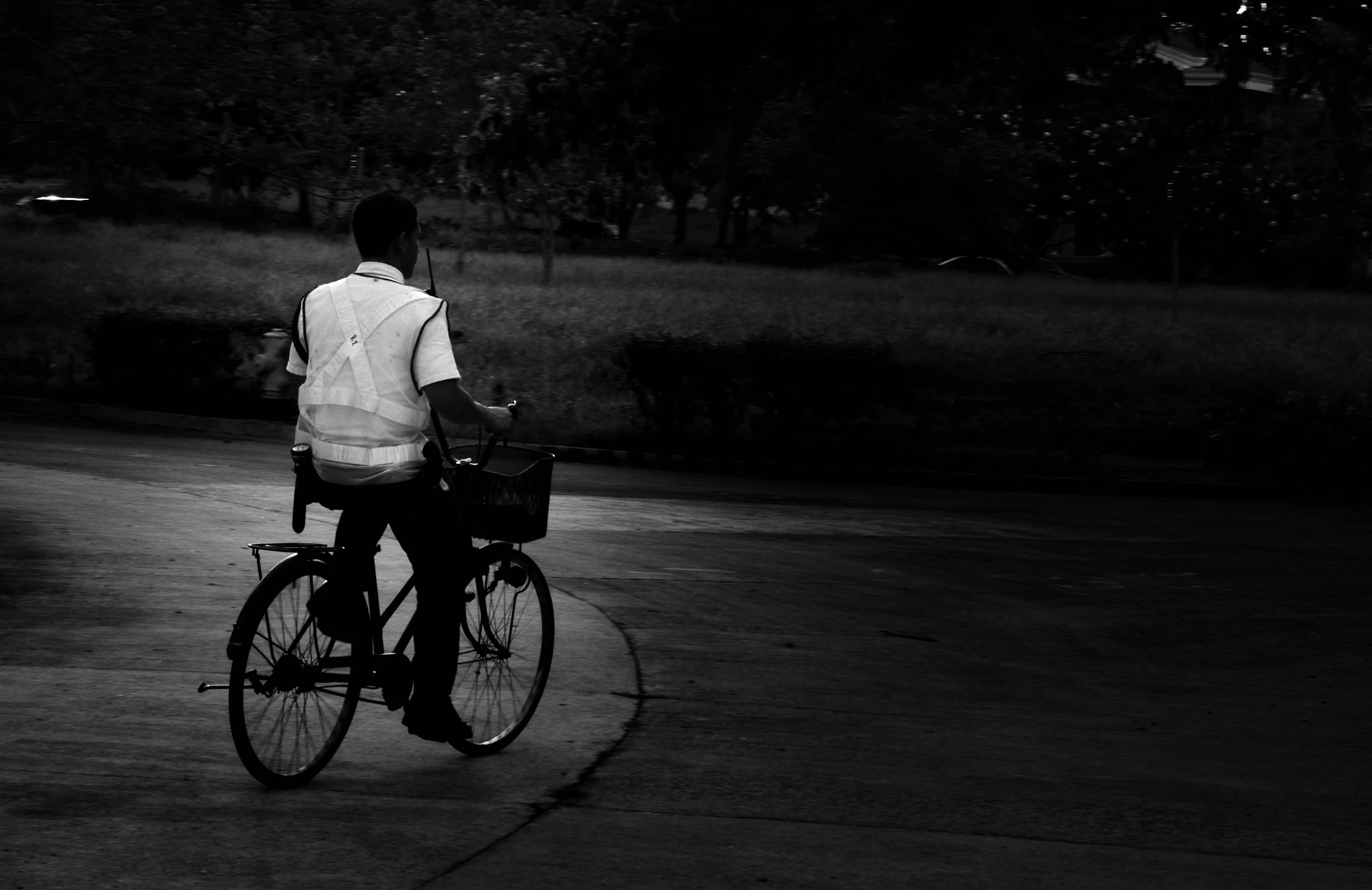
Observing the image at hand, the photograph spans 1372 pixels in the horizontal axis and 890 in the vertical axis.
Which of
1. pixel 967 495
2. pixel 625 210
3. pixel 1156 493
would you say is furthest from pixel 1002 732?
pixel 625 210

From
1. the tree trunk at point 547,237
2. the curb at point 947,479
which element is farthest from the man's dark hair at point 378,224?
the tree trunk at point 547,237

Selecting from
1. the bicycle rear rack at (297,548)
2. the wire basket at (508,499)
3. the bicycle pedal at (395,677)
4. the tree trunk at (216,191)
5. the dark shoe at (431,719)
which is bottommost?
the dark shoe at (431,719)

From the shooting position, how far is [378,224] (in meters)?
5.76

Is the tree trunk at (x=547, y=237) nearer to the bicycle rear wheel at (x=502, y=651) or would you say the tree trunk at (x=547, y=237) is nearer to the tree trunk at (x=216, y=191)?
the tree trunk at (x=216, y=191)

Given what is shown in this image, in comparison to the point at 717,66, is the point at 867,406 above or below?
below

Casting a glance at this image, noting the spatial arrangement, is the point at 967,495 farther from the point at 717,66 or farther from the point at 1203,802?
the point at 1203,802

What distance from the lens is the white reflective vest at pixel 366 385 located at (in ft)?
18.3

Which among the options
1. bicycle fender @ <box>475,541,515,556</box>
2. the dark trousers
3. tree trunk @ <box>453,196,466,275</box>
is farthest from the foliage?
the dark trousers

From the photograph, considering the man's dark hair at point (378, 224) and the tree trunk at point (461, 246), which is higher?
the man's dark hair at point (378, 224)

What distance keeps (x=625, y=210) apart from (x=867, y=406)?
50.4 metres

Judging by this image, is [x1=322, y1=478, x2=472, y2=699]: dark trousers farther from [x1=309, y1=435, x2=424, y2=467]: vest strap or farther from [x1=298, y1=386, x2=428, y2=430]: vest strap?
[x1=298, y1=386, x2=428, y2=430]: vest strap

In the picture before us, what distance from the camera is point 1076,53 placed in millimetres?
21078

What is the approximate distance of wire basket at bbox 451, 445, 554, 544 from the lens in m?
5.75

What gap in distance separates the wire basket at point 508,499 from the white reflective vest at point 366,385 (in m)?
0.21
